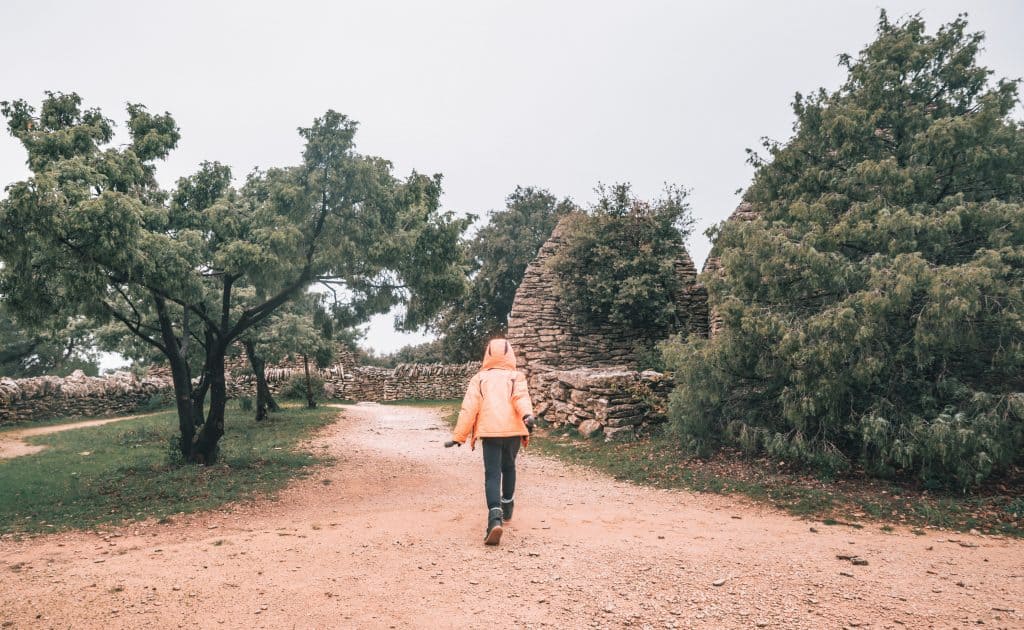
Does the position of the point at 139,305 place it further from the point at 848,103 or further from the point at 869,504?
the point at 848,103

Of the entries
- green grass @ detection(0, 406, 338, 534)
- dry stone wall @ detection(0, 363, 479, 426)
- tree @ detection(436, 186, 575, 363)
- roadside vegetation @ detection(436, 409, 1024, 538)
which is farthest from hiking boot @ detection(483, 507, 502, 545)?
tree @ detection(436, 186, 575, 363)

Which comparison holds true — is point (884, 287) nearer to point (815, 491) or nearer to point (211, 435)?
point (815, 491)

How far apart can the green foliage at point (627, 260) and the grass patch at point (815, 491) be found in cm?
590

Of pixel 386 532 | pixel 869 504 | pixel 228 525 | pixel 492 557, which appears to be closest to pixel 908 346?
pixel 869 504

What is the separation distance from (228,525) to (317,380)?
17.3 meters

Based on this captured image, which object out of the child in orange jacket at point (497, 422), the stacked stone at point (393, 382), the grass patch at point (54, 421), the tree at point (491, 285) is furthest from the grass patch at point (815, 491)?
the tree at point (491, 285)

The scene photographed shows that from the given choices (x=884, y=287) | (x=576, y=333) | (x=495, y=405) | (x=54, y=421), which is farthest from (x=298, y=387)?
(x=884, y=287)

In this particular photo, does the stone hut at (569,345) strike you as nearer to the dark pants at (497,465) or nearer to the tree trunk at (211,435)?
the dark pants at (497,465)

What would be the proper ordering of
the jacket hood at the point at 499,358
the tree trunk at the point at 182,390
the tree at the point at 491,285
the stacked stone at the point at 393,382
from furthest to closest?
the tree at the point at 491,285, the stacked stone at the point at 393,382, the tree trunk at the point at 182,390, the jacket hood at the point at 499,358

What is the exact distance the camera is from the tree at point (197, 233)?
6602mm

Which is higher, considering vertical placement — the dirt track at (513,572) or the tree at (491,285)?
the tree at (491,285)

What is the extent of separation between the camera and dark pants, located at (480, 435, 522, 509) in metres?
5.03

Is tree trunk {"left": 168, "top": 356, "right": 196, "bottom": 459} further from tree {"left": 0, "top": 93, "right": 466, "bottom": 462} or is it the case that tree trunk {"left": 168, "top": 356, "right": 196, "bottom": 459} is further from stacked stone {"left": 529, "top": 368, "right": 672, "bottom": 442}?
stacked stone {"left": 529, "top": 368, "right": 672, "bottom": 442}

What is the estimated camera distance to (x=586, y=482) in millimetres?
8352
